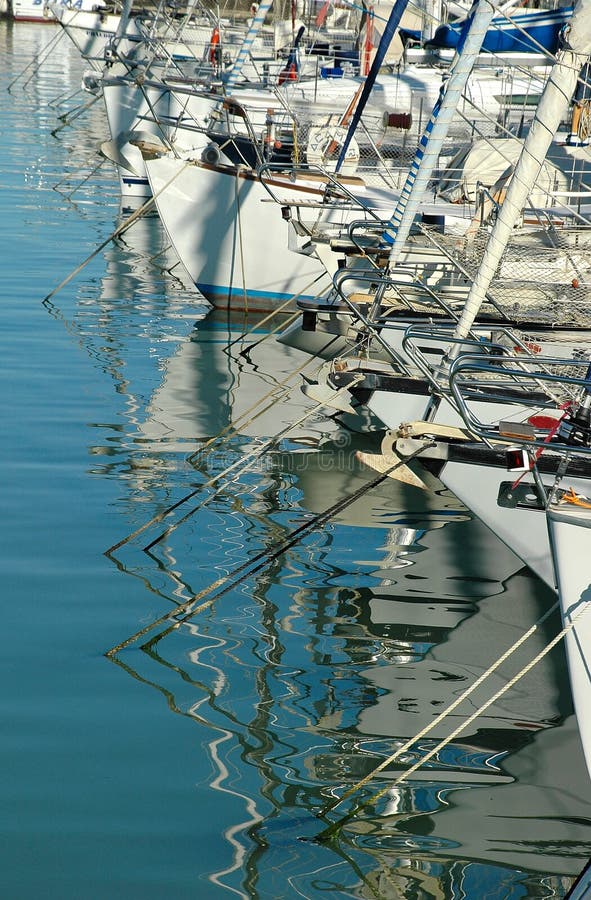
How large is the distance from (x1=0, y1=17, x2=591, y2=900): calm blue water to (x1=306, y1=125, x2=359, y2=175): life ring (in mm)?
5735

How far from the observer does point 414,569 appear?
7715mm

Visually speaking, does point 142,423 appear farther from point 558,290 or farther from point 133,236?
point 133,236

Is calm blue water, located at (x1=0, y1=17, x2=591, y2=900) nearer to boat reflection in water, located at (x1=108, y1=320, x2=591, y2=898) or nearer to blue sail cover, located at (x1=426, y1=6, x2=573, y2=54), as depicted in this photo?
boat reflection in water, located at (x1=108, y1=320, x2=591, y2=898)

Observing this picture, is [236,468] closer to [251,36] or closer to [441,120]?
[441,120]

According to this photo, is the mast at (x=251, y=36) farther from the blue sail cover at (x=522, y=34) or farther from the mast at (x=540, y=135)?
the mast at (x=540, y=135)

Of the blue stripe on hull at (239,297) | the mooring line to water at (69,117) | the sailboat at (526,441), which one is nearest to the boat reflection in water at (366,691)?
the sailboat at (526,441)

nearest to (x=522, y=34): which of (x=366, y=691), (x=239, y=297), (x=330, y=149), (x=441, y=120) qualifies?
(x=330, y=149)

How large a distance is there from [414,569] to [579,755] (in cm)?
235

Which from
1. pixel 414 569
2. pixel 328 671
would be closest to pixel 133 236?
pixel 414 569

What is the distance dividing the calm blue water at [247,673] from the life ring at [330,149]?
573cm

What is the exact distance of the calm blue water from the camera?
4.70 m

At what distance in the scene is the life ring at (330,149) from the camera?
16.2 metres

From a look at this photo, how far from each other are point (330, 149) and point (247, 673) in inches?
466

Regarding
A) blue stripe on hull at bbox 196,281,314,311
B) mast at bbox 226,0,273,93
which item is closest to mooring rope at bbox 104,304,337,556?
blue stripe on hull at bbox 196,281,314,311
